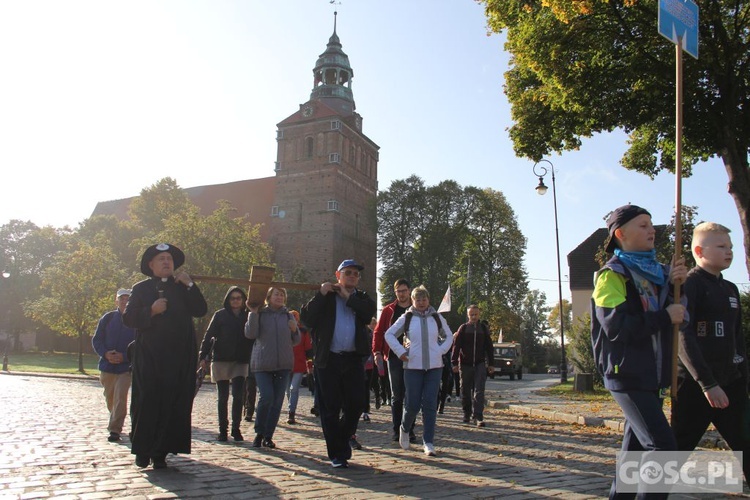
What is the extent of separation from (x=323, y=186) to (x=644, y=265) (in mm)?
61613

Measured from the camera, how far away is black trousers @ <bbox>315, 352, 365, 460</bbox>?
20.6ft

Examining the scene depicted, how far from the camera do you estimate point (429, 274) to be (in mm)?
57094

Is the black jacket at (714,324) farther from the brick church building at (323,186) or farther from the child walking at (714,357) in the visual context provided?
the brick church building at (323,186)

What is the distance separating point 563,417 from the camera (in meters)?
11.9

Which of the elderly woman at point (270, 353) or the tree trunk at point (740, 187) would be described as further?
the tree trunk at point (740, 187)

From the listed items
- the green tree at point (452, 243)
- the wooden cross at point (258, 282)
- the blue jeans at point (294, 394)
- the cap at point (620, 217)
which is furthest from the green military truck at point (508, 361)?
the cap at point (620, 217)

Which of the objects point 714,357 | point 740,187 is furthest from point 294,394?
point 740,187

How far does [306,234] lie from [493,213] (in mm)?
19399

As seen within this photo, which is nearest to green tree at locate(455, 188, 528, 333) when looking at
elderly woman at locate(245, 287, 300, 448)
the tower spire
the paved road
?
the tower spire

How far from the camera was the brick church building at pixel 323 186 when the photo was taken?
64062 millimetres

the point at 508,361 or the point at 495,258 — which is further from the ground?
the point at 495,258

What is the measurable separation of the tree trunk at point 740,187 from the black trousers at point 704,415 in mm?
10573

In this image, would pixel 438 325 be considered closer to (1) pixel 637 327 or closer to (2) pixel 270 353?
(2) pixel 270 353

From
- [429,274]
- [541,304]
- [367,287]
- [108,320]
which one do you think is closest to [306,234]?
[367,287]
